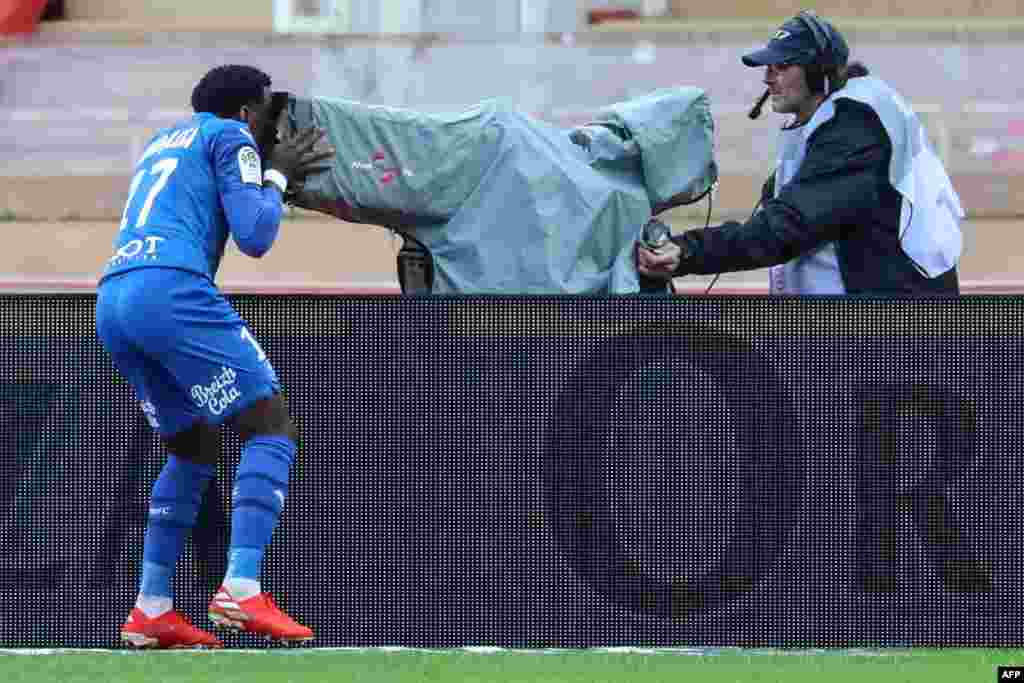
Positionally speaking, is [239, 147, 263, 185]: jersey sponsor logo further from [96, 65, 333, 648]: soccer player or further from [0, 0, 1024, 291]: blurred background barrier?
[0, 0, 1024, 291]: blurred background barrier

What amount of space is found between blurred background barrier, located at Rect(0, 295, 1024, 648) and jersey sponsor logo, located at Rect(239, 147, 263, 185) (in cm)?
38

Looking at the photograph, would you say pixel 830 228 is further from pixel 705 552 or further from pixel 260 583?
pixel 260 583

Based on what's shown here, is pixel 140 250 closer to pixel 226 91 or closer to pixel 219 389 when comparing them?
pixel 219 389

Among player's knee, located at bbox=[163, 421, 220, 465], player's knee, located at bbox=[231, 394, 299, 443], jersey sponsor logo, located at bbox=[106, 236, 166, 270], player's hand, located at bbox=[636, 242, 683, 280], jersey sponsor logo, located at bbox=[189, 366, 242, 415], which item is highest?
jersey sponsor logo, located at bbox=[106, 236, 166, 270]

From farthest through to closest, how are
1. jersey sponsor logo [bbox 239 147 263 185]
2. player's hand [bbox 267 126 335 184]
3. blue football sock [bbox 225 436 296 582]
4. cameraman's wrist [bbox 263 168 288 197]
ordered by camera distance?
player's hand [bbox 267 126 335 184] → cameraman's wrist [bbox 263 168 288 197] → jersey sponsor logo [bbox 239 147 263 185] → blue football sock [bbox 225 436 296 582]

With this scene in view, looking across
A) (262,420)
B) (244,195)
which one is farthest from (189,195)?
(262,420)

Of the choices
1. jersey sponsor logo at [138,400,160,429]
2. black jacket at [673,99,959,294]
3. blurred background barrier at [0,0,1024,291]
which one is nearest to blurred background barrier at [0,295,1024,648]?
jersey sponsor logo at [138,400,160,429]

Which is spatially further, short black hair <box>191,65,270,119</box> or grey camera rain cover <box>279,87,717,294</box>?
grey camera rain cover <box>279,87,717,294</box>

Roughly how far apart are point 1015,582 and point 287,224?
353 inches

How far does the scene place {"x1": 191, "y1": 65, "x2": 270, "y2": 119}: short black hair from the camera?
672 cm

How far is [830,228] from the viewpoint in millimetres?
7352

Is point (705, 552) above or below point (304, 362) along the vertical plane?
below

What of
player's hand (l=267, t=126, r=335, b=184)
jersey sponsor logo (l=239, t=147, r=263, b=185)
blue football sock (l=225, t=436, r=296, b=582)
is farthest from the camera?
player's hand (l=267, t=126, r=335, b=184)

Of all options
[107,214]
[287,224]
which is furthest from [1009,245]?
[107,214]
